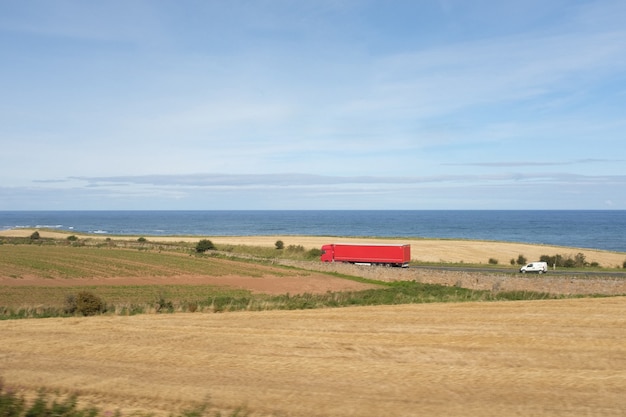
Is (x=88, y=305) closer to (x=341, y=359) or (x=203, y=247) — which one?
(x=341, y=359)

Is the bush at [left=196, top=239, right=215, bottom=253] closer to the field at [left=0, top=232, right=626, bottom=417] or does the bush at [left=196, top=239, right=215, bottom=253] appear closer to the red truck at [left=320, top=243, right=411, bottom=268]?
the red truck at [left=320, top=243, right=411, bottom=268]

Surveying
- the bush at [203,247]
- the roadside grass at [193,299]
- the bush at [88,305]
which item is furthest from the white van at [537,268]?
the bush at [88,305]

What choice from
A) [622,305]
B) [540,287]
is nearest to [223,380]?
[622,305]

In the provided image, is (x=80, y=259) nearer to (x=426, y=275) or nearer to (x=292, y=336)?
(x=426, y=275)

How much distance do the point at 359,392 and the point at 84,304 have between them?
1804 cm

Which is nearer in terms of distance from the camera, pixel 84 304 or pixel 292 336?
pixel 292 336

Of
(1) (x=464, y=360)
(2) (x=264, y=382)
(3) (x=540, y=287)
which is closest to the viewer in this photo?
(2) (x=264, y=382)

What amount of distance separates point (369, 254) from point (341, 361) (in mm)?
49179

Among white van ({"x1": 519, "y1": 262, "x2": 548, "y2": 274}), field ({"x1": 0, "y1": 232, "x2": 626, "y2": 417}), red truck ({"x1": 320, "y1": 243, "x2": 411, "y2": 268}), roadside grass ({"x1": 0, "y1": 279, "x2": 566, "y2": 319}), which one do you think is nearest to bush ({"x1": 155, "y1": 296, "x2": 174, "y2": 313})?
roadside grass ({"x1": 0, "y1": 279, "x2": 566, "y2": 319})

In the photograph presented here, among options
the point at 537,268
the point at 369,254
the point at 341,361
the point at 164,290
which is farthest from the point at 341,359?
the point at 369,254

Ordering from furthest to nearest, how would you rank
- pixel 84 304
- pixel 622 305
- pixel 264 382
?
pixel 84 304, pixel 622 305, pixel 264 382

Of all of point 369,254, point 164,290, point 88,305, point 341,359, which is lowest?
point 164,290

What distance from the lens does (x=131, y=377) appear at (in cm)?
1317

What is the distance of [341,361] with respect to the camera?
49.2 ft
